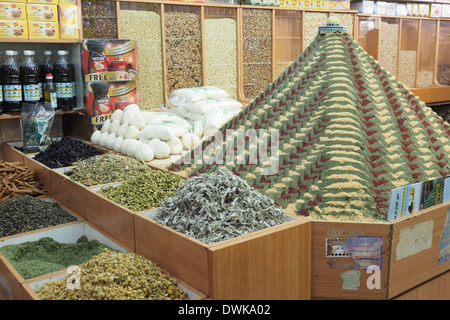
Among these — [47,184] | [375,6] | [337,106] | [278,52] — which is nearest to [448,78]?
[375,6]

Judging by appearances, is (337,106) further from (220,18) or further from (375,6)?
(375,6)

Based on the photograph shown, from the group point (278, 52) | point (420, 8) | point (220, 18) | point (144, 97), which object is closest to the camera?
point (144, 97)

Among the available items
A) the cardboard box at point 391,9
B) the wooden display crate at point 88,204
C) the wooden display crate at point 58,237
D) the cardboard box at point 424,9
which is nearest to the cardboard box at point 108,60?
the wooden display crate at point 88,204

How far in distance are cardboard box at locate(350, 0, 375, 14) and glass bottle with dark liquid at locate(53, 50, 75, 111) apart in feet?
9.92

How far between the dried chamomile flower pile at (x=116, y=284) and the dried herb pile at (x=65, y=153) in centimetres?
118

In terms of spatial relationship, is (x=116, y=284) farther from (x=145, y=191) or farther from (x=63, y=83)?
(x=63, y=83)

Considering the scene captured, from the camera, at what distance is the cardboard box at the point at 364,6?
4492 mm

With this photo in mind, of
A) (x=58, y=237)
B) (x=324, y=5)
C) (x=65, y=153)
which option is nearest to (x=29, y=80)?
(x=65, y=153)

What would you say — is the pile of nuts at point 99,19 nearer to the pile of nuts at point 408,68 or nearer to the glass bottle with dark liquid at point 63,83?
the glass bottle with dark liquid at point 63,83

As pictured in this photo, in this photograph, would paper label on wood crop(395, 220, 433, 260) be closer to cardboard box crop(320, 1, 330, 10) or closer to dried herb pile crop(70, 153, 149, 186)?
dried herb pile crop(70, 153, 149, 186)

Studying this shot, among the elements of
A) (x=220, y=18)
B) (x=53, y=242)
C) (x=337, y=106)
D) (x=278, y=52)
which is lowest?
(x=53, y=242)

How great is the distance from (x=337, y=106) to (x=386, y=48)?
138 inches

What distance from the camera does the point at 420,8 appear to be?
5023mm

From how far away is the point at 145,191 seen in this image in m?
1.72
